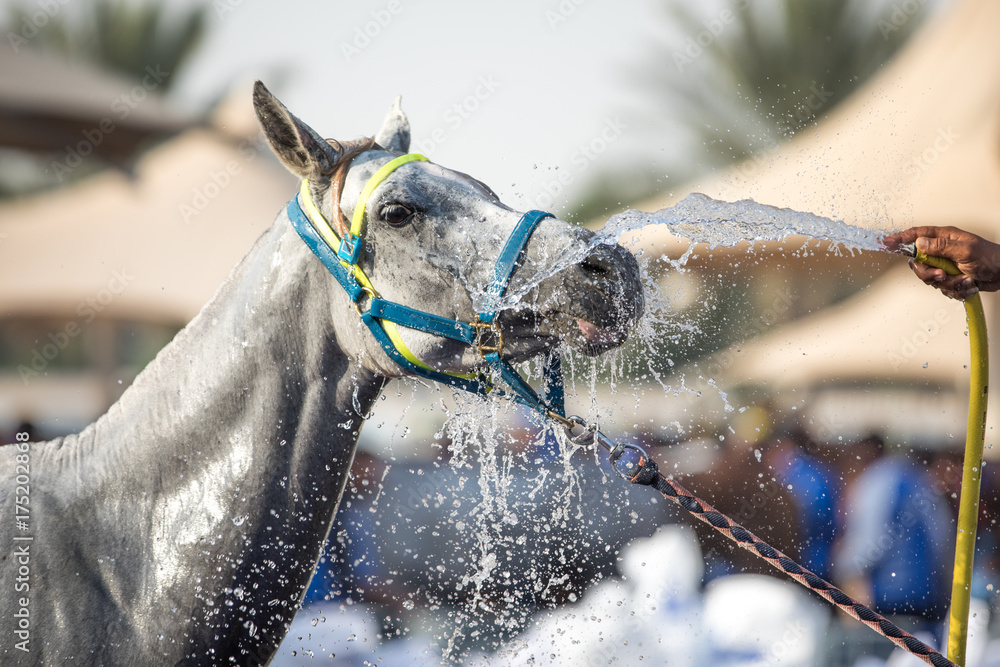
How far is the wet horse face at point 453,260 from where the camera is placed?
1.99 meters

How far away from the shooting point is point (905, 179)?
7.97 m

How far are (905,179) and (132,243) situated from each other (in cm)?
921

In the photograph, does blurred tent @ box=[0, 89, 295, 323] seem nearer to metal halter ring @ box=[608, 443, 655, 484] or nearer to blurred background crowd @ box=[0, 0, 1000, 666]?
blurred background crowd @ box=[0, 0, 1000, 666]

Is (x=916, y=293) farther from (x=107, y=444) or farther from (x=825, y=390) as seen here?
(x=107, y=444)

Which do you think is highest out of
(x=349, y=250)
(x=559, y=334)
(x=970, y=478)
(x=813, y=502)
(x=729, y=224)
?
(x=349, y=250)

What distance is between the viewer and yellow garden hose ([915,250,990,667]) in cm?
239

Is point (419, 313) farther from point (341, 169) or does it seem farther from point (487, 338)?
point (341, 169)

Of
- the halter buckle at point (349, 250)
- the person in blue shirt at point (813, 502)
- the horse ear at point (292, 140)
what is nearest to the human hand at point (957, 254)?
the halter buckle at point (349, 250)

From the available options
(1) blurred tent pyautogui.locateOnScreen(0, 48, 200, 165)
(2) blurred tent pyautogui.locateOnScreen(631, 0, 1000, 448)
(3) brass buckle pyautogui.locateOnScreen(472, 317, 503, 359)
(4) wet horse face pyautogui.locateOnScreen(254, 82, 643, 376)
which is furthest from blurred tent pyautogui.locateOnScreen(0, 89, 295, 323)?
(3) brass buckle pyautogui.locateOnScreen(472, 317, 503, 359)

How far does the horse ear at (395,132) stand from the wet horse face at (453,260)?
45 cm

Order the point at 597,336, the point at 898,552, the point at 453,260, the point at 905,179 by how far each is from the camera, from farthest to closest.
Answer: the point at 905,179, the point at 898,552, the point at 453,260, the point at 597,336

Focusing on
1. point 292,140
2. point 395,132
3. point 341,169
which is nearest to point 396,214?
point 341,169

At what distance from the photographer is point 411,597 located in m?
5.86

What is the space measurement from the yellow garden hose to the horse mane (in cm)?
192
